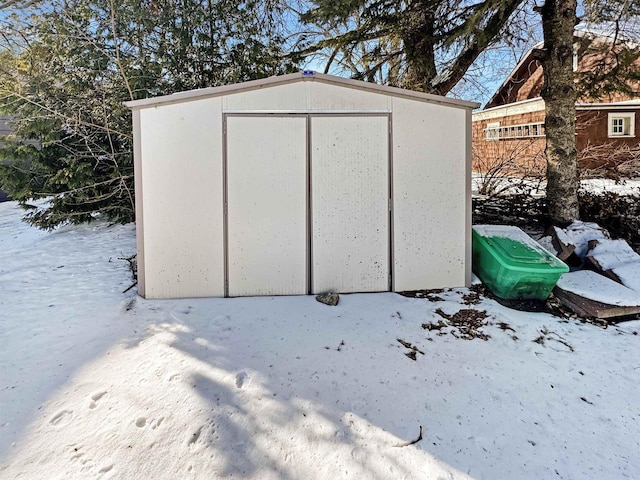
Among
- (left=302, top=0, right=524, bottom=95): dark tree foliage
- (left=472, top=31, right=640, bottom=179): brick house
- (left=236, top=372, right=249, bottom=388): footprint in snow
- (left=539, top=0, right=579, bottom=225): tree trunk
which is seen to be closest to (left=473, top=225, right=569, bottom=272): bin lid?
(left=539, top=0, right=579, bottom=225): tree trunk

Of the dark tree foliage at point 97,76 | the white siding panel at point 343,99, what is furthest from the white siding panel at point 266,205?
the dark tree foliage at point 97,76

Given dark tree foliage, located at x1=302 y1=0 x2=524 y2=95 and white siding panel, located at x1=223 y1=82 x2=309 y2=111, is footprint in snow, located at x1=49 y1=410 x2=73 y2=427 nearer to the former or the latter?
white siding panel, located at x1=223 y1=82 x2=309 y2=111

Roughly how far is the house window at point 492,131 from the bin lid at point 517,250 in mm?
12172

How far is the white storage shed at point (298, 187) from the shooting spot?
361cm

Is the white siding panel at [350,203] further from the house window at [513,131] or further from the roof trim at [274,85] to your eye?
the house window at [513,131]

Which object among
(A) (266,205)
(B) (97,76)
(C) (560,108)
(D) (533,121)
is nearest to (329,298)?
(A) (266,205)

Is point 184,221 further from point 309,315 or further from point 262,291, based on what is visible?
point 309,315

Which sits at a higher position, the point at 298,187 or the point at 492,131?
the point at 492,131

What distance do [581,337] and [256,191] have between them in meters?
2.89

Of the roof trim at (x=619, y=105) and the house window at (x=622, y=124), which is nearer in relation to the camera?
the roof trim at (x=619, y=105)

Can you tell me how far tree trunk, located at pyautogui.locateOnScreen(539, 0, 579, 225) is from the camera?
500 cm

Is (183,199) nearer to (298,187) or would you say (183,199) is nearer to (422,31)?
(298,187)

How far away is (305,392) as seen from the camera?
2.26m

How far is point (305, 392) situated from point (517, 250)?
2528 millimetres
